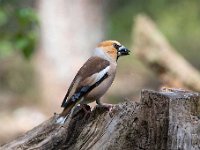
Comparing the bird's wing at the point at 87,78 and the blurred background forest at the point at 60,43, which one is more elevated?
the blurred background forest at the point at 60,43

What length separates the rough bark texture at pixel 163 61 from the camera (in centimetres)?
859

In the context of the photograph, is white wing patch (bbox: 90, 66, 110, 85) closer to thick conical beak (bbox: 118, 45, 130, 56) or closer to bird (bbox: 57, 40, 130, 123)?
bird (bbox: 57, 40, 130, 123)

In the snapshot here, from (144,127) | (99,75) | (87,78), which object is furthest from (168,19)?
(144,127)

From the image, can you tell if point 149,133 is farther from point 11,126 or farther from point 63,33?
point 11,126

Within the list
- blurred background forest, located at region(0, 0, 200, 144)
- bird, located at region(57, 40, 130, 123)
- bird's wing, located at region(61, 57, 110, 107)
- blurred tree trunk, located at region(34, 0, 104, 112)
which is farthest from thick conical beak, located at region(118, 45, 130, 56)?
blurred tree trunk, located at region(34, 0, 104, 112)

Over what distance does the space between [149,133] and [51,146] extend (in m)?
0.60

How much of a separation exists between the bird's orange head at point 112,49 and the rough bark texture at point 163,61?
3603mm

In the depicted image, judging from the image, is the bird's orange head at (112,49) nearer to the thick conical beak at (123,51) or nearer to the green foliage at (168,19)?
the thick conical beak at (123,51)

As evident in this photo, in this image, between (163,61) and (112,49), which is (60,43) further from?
(112,49)

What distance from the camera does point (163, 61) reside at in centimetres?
874

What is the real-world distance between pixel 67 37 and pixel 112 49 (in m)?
7.64

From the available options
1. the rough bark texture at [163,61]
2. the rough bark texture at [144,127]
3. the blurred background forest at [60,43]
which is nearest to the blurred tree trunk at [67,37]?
the blurred background forest at [60,43]

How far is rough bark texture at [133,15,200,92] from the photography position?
8.59m

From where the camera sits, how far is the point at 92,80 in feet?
15.1
